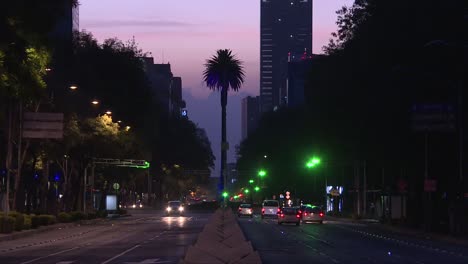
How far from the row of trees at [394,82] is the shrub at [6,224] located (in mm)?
21640

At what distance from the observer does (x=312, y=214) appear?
75750mm

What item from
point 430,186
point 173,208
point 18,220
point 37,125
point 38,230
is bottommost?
point 38,230

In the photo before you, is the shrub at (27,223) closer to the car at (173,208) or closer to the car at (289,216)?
the car at (289,216)

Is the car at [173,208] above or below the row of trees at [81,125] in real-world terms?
below

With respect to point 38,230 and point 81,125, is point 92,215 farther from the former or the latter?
point 38,230

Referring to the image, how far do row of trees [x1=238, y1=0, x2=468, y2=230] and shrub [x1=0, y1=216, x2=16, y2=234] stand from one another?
2164 centimetres

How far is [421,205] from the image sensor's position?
6519 centimetres

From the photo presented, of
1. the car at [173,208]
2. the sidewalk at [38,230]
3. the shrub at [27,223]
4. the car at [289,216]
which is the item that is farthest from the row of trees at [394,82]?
the car at [173,208]

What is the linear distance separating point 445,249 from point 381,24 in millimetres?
18633

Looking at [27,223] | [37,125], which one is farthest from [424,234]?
[37,125]

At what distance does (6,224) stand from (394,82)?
76.7 ft

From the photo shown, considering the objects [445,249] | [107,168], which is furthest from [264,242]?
[107,168]

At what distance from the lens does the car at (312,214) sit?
7562cm

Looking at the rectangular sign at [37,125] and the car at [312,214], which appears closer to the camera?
the rectangular sign at [37,125]
